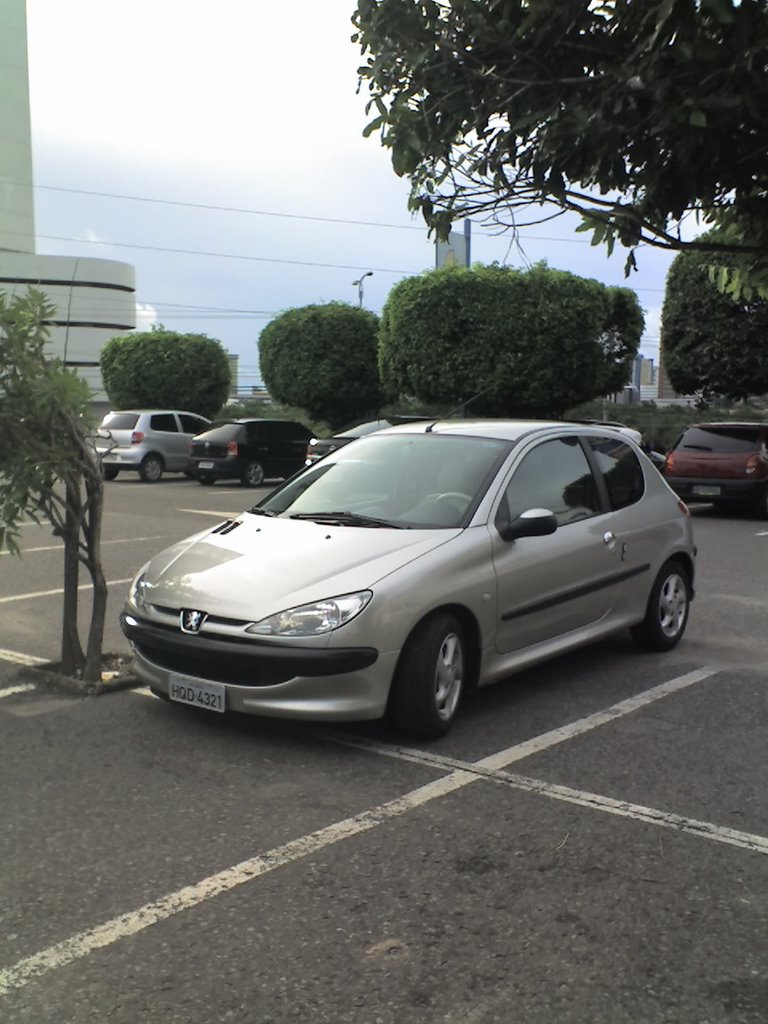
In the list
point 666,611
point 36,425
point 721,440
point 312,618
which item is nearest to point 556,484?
point 666,611

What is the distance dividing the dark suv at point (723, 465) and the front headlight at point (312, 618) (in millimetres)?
12492

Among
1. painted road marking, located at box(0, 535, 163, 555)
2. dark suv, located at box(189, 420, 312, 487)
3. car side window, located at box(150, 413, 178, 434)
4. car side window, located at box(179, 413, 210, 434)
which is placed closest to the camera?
painted road marking, located at box(0, 535, 163, 555)

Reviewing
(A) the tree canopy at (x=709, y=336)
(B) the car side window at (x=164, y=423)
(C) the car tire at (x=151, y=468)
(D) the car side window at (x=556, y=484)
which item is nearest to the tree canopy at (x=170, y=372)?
(B) the car side window at (x=164, y=423)

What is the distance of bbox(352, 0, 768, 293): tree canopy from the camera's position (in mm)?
3840

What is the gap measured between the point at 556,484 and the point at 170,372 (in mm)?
26530

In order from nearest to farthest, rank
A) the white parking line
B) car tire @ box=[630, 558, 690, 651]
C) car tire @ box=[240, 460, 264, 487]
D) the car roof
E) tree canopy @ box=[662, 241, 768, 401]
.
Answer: the white parking line < the car roof < car tire @ box=[630, 558, 690, 651] < car tire @ box=[240, 460, 264, 487] < tree canopy @ box=[662, 241, 768, 401]

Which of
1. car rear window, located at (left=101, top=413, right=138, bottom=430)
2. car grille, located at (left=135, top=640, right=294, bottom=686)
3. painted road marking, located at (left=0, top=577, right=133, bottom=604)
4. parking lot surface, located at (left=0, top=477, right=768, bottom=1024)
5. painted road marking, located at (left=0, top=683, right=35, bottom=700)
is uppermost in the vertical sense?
car rear window, located at (left=101, top=413, right=138, bottom=430)

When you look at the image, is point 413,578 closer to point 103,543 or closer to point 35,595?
point 35,595

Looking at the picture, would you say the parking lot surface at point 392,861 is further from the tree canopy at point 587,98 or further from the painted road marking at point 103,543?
the painted road marking at point 103,543

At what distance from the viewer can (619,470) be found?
6.81 metres

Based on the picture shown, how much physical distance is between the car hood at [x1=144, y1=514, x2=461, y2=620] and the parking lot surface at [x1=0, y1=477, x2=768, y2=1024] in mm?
688

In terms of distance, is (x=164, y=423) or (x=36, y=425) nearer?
(x=36, y=425)

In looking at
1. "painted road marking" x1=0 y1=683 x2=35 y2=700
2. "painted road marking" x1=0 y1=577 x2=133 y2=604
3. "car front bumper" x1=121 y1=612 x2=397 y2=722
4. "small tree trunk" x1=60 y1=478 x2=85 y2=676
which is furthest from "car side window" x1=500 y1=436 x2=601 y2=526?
"painted road marking" x1=0 y1=577 x2=133 y2=604

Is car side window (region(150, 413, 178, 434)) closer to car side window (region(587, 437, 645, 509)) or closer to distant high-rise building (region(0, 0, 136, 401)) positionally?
car side window (region(587, 437, 645, 509))
